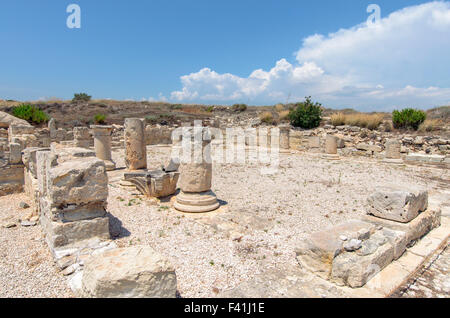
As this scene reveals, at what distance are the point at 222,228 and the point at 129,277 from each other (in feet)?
9.17

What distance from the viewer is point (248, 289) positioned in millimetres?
3170

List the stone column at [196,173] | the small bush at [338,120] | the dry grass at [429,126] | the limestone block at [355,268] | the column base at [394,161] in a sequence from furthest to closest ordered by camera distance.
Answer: the small bush at [338,120] → the dry grass at [429,126] → the column base at [394,161] → the stone column at [196,173] → the limestone block at [355,268]

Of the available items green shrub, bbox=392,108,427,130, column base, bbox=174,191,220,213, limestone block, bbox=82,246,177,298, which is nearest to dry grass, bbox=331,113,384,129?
green shrub, bbox=392,108,427,130

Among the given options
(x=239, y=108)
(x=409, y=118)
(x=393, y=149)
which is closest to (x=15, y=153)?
(x=393, y=149)

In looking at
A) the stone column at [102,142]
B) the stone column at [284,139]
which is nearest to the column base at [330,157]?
the stone column at [284,139]

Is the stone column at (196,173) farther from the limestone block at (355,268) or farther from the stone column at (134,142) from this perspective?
the limestone block at (355,268)

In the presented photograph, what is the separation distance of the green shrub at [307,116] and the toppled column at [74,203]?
54.3 ft

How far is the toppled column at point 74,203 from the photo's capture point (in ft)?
12.2

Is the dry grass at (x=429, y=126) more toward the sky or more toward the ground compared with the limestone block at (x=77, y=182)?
more toward the sky

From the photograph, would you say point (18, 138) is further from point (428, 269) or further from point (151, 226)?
point (428, 269)

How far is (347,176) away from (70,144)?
46.6ft

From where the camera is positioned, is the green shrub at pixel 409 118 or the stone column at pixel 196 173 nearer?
the stone column at pixel 196 173
